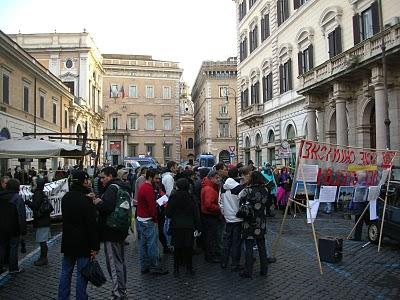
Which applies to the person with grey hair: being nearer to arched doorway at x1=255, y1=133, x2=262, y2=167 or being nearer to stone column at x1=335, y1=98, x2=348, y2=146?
stone column at x1=335, y1=98, x2=348, y2=146

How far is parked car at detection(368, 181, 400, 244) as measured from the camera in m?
10.1

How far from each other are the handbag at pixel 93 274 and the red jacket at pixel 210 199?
360 cm

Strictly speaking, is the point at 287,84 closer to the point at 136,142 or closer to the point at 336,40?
the point at 336,40

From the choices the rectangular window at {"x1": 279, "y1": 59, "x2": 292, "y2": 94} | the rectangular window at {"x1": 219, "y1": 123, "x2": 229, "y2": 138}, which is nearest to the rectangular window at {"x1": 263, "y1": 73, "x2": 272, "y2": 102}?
the rectangular window at {"x1": 279, "y1": 59, "x2": 292, "y2": 94}

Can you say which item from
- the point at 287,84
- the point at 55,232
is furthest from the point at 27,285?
the point at 287,84

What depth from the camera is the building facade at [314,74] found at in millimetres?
20047

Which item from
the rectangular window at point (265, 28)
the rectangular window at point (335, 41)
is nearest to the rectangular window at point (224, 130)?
the rectangular window at point (265, 28)

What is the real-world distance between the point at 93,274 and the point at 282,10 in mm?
30972

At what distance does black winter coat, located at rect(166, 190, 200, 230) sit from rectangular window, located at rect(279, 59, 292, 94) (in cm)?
2514

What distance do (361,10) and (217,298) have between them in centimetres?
2009

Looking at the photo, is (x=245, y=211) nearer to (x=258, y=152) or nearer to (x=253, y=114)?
(x=253, y=114)

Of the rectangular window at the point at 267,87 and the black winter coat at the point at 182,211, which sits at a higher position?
the rectangular window at the point at 267,87

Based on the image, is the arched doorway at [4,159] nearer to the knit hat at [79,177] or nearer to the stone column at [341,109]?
the stone column at [341,109]

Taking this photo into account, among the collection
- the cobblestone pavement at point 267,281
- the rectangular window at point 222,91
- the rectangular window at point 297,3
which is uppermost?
the rectangular window at point 222,91
